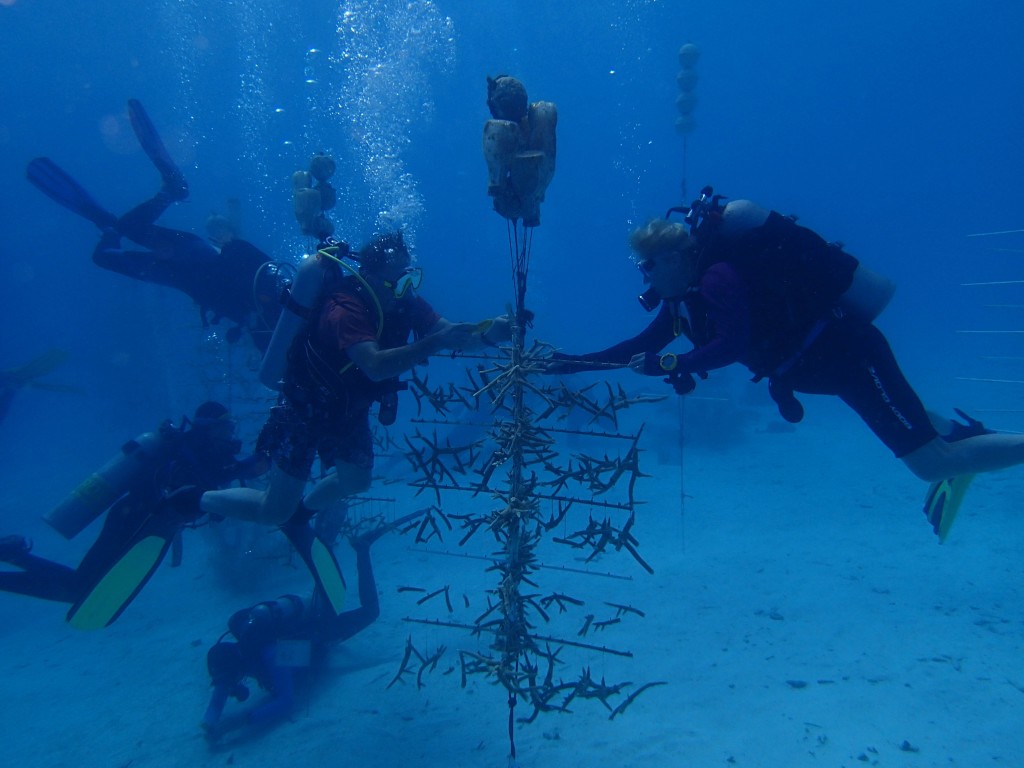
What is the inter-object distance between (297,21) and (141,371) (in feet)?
201

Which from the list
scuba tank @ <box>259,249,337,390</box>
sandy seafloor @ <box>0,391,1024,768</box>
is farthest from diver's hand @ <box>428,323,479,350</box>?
sandy seafloor @ <box>0,391,1024,768</box>

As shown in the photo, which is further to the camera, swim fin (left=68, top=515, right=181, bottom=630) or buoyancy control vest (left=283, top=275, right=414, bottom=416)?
swim fin (left=68, top=515, right=181, bottom=630)

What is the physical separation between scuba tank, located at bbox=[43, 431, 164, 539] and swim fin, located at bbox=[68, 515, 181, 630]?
3.39ft

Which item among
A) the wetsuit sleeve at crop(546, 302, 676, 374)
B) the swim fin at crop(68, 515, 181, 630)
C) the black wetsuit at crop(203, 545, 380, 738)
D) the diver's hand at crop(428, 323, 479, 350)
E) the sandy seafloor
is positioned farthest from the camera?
the black wetsuit at crop(203, 545, 380, 738)

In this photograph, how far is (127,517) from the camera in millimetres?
6043

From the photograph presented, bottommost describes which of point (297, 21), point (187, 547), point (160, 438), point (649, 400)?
point (187, 547)


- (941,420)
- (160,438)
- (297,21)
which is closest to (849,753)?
(941,420)

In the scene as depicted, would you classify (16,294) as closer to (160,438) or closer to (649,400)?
(160,438)

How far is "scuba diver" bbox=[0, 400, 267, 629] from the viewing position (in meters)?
5.53

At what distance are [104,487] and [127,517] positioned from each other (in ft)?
1.77

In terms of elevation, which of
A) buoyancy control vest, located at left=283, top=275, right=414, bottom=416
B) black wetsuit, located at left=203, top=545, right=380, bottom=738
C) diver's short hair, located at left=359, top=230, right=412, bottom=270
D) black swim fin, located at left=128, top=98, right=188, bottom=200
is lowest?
black wetsuit, located at left=203, top=545, right=380, bottom=738

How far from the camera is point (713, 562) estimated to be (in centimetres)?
880

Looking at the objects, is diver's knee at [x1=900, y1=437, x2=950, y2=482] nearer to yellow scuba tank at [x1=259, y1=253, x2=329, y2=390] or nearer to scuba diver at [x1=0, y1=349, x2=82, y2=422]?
yellow scuba tank at [x1=259, y1=253, x2=329, y2=390]

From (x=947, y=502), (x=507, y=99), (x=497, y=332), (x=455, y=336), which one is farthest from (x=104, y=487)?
(x=947, y=502)
